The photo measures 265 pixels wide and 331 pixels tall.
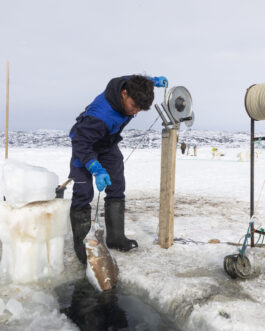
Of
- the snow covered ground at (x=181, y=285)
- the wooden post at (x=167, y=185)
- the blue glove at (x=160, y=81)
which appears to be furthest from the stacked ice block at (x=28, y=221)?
the blue glove at (x=160, y=81)

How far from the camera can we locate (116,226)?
327 cm

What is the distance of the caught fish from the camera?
2459 mm

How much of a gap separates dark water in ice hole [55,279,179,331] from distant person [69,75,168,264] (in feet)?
1.71

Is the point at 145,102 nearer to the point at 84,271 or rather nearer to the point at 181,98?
the point at 181,98

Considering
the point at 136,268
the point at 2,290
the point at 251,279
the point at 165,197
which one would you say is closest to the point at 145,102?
the point at 165,197

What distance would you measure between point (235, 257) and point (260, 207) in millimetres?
3391

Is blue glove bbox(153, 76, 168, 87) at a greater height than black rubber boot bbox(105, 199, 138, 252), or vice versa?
blue glove bbox(153, 76, 168, 87)

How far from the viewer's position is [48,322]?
199cm

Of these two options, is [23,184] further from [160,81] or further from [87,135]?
[160,81]

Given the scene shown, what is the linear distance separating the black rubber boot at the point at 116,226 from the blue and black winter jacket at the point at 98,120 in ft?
2.28

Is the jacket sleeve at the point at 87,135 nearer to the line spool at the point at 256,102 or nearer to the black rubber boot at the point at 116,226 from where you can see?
the black rubber boot at the point at 116,226

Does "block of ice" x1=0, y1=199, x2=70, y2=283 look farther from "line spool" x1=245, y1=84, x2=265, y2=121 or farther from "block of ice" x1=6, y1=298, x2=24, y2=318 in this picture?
"line spool" x1=245, y1=84, x2=265, y2=121

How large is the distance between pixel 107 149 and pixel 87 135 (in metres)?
0.50

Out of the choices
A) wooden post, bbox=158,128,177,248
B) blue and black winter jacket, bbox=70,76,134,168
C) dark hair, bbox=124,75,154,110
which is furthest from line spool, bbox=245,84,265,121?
blue and black winter jacket, bbox=70,76,134,168
